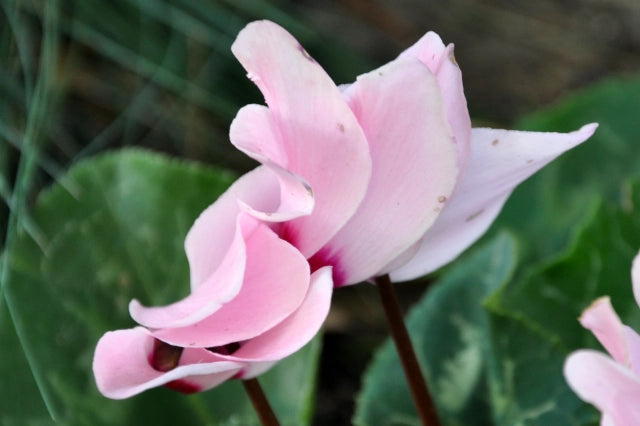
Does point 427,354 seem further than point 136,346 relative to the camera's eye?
Yes

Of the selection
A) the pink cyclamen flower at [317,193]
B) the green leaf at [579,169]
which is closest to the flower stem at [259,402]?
the pink cyclamen flower at [317,193]

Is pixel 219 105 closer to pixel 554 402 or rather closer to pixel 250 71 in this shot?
pixel 554 402

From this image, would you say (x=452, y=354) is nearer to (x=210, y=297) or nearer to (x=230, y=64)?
(x=210, y=297)

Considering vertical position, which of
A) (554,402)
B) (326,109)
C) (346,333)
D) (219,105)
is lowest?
(554,402)

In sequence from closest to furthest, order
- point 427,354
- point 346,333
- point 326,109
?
point 326,109 → point 427,354 → point 346,333

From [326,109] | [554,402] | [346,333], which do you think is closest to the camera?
[326,109]

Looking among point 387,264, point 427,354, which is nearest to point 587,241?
point 427,354

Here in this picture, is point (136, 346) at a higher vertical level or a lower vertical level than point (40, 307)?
lower

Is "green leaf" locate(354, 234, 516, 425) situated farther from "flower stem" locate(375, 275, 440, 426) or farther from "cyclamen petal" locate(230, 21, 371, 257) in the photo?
"cyclamen petal" locate(230, 21, 371, 257)
